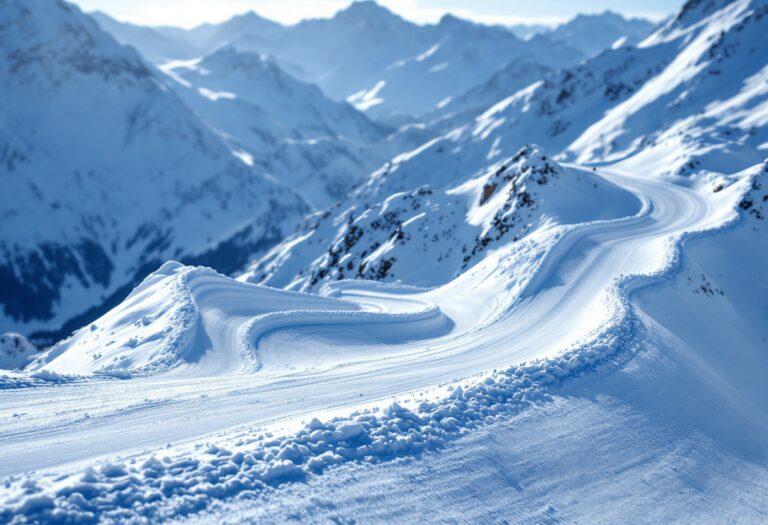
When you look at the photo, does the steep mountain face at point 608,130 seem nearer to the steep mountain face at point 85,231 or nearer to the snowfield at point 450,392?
the snowfield at point 450,392

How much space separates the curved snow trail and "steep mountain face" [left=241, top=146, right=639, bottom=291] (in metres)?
8.99

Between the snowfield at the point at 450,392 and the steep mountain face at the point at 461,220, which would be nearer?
the snowfield at the point at 450,392

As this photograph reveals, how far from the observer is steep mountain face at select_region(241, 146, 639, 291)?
137 feet

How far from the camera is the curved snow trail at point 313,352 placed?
1082 cm

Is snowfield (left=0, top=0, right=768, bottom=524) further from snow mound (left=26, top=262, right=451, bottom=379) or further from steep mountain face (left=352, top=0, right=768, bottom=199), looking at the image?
steep mountain face (left=352, top=0, right=768, bottom=199)

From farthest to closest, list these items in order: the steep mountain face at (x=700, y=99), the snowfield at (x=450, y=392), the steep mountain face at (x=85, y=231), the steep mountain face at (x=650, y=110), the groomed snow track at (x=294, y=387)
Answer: the steep mountain face at (x=85, y=231) → the steep mountain face at (x=700, y=99) → the steep mountain face at (x=650, y=110) → the snowfield at (x=450, y=392) → the groomed snow track at (x=294, y=387)

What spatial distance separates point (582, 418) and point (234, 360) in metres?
10.9

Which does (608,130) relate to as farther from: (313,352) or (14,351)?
(14,351)

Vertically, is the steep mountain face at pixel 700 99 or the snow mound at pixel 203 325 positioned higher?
the steep mountain face at pixel 700 99

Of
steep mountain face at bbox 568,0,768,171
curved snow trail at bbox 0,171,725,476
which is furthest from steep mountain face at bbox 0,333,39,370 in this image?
steep mountain face at bbox 568,0,768,171

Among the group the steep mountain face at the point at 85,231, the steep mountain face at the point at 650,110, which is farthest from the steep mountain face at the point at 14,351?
the steep mountain face at the point at 85,231

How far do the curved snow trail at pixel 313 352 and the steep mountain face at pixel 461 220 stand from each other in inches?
354

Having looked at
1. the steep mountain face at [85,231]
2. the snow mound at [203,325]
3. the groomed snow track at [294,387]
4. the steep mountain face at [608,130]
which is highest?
the steep mountain face at [608,130]

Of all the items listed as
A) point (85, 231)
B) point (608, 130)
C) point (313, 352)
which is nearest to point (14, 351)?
point (313, 352)
